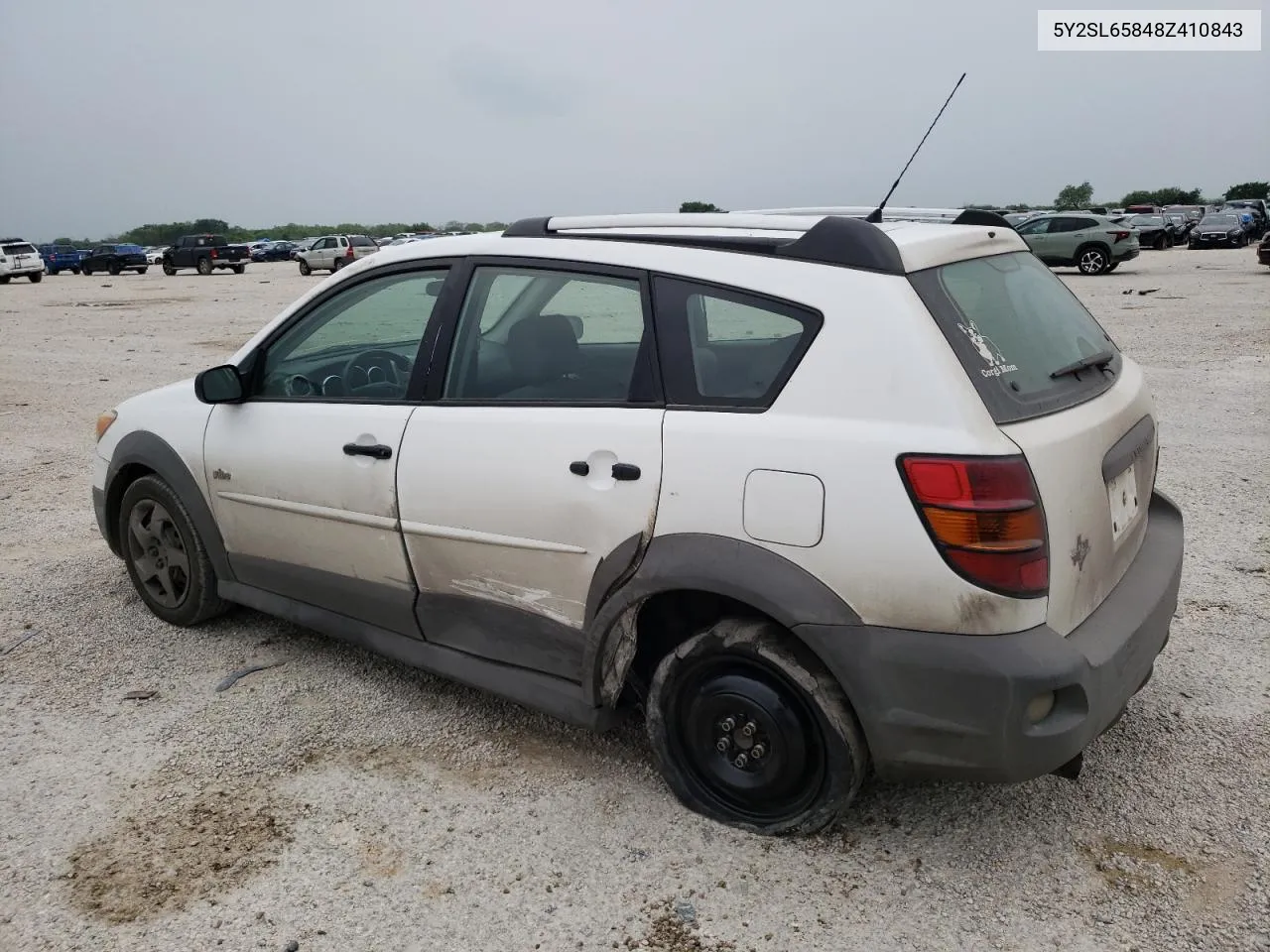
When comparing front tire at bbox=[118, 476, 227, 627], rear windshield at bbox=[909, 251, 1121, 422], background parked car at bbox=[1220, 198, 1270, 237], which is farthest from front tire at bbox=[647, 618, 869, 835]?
background parked car at bbox=[1220, 198, 1270, 237]

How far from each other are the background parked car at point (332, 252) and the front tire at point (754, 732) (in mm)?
35304

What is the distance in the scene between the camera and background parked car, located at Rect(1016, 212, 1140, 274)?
23922 millimetres

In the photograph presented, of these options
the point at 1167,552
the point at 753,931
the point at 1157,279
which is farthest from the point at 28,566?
the point at 1157,279

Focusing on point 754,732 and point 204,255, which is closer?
point 754,732

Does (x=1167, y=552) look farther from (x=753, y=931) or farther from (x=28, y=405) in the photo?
(x=28, y=405)

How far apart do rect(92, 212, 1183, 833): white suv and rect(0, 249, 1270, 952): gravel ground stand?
253mm

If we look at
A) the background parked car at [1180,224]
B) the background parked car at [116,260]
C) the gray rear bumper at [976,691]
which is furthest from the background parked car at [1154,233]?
the background parked car at [116,260]

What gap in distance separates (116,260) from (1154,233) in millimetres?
43012

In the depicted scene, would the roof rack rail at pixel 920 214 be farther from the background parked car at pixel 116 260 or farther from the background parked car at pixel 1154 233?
the background parked car at pixel 116 260

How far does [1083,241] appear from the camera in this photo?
79.3 feet

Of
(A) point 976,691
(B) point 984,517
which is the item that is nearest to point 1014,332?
(B) point 984,517

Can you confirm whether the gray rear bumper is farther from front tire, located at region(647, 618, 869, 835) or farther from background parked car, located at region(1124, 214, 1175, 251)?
background parked car, located at region(1124, 214, 1175, 251)

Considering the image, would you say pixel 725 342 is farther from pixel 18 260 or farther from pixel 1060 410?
pixel 18 260

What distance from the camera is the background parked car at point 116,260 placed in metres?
43.7
